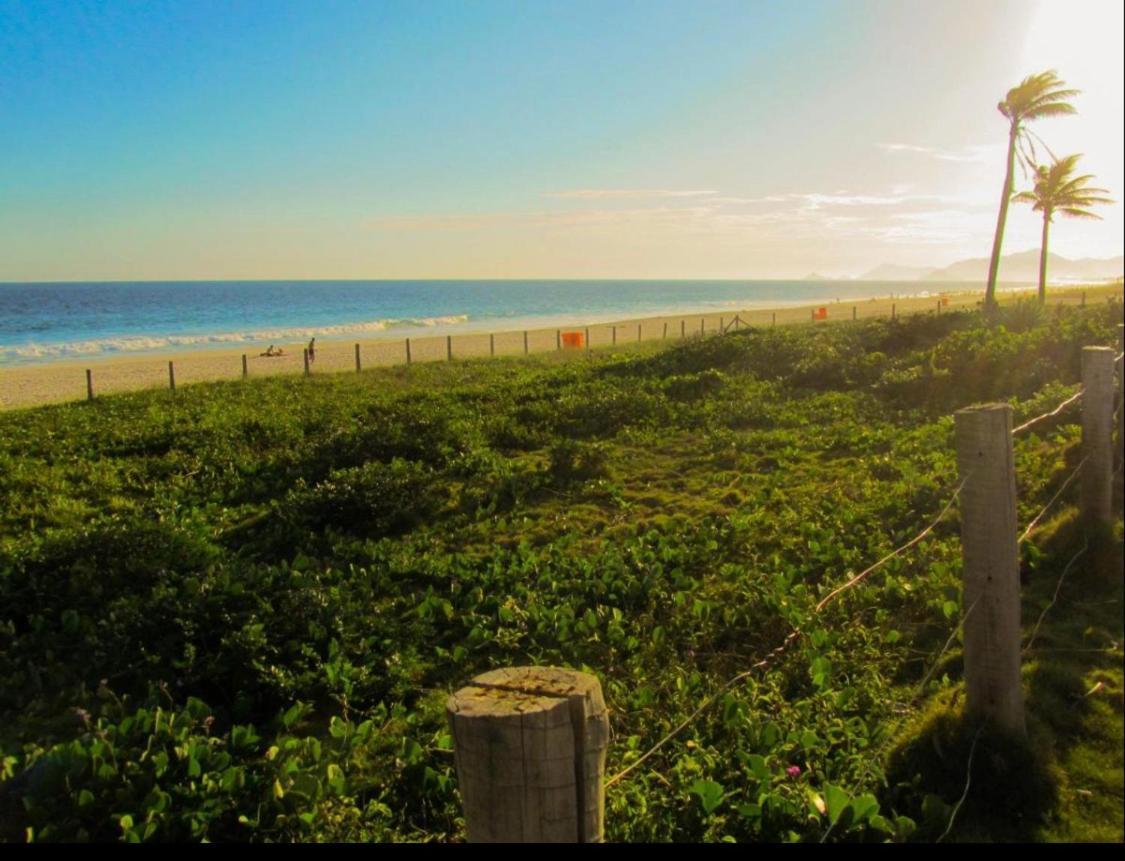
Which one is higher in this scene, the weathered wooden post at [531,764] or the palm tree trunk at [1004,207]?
the palm tree trunk at [1004,207]

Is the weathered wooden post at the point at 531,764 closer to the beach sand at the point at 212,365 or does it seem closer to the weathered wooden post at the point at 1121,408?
the weathered wooden post at the point at 1121,408

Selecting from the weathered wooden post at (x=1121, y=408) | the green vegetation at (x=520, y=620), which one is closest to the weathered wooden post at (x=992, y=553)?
the green vegetation at (x=520, y=620)

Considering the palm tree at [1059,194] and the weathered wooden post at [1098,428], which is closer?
the weathered wooden post at [1098,428]

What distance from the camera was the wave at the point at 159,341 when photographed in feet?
146

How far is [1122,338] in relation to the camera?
5.18 metres

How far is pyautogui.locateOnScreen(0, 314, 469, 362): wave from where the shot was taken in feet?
146

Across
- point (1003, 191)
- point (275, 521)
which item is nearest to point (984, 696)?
point (275, 521)

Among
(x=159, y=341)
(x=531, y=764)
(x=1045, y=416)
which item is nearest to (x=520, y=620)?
(x=1045, y=416)

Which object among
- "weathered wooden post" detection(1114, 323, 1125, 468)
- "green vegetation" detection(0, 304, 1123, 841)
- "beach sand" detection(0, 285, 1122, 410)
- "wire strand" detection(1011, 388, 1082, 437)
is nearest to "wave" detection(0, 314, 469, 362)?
"beach sand" detection(0, 285, 1122, 410)

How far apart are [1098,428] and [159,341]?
5633cm

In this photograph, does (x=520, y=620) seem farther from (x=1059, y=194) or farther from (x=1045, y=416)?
(x=1059, y=194)

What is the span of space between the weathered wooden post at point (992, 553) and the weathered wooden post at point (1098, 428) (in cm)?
233

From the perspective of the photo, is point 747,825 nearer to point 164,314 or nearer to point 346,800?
point 346,800

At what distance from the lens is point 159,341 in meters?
51.7
